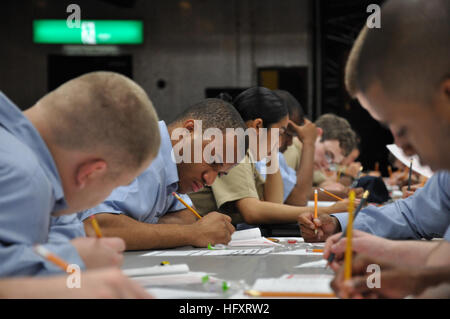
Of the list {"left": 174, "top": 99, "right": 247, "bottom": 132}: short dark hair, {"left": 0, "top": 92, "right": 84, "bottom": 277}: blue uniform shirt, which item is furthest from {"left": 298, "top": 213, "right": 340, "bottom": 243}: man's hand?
{"left": 0, "top": 92, "right": 84, "bottom": 277}: blue uniform shirt

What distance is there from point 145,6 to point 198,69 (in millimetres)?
1220

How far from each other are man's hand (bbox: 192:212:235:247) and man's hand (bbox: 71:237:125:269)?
26.8 inches

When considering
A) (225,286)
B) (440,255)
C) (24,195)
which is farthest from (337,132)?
(24,195)

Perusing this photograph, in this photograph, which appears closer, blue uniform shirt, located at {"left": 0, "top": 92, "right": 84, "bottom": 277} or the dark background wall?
blue uniform shirt, located at {"left": 0, "top": 92, "right": 84, "bottom": 277}

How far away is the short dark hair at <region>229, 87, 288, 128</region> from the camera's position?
2.52m

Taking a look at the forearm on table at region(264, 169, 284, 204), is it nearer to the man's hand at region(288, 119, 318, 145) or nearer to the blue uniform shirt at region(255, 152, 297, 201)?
the blue uniform shirt at region(255, 152, 297, 201)

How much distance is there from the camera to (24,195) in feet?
2.81

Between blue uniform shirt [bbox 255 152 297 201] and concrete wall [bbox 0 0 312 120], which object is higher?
concrete wall [bbox 0 0 312 120]

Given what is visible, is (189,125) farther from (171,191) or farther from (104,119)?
(104,119)

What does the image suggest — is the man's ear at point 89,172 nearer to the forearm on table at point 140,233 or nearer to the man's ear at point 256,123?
the forearm on table at point 140,233

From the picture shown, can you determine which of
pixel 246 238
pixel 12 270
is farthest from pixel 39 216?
pixel 246 238

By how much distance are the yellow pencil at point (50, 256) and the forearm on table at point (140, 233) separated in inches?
26.4

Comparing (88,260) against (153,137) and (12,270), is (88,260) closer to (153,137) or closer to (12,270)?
(12,270)
